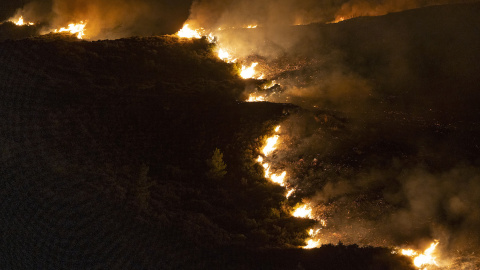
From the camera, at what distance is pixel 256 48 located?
15.0 metres

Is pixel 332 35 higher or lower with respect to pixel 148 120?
higher

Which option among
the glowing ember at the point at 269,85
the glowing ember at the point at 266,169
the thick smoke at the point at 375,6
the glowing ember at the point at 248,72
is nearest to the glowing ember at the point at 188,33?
the glowing ember at the point at 248,72

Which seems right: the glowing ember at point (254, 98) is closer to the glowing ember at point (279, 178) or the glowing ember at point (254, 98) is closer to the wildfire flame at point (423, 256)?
the glowing ember at point (279, 178)

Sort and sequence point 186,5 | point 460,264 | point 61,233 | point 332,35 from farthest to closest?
point 186,5, point 332,35, point 61,233, point 460,264

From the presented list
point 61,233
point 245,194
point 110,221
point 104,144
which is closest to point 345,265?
point 245,194

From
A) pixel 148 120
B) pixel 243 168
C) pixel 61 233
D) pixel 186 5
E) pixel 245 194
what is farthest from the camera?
pixel 186 5

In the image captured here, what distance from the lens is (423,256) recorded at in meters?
8.09

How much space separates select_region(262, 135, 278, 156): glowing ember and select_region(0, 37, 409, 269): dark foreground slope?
11.1 inches

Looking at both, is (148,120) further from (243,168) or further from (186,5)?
(186,5)

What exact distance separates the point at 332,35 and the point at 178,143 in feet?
25.8

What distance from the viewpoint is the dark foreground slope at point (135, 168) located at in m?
8.33

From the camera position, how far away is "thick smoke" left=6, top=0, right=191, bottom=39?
1645 cm

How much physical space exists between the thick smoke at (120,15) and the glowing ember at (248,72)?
167 inches

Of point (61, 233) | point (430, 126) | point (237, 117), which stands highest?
point (430, 126)
